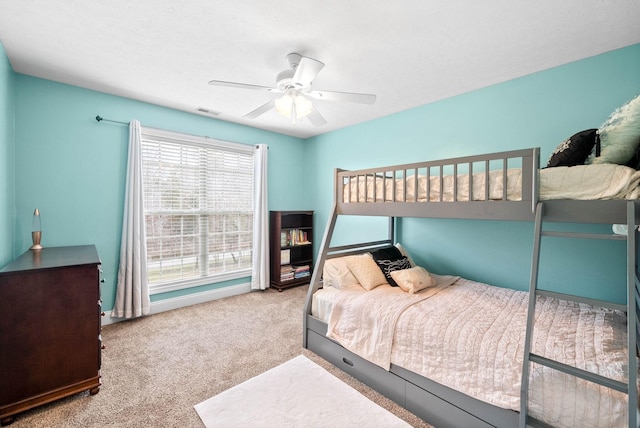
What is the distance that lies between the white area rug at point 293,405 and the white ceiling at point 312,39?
2543 millimetres

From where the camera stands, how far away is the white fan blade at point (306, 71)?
1826 mm

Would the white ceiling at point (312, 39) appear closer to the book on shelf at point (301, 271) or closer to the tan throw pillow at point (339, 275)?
the tan throw pillow at point (339, 275)

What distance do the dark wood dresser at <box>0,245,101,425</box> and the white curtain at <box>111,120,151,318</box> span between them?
3.48 ft

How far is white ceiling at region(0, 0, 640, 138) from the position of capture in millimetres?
1697

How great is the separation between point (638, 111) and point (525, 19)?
86 centimetres

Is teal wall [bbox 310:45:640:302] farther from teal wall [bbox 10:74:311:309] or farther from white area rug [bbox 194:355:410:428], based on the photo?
teal wall [bbox 10:74:311:309]

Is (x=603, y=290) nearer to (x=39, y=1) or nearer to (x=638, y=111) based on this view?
(x=638, y=111)

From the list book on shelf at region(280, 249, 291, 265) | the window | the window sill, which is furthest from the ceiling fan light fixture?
the window sill

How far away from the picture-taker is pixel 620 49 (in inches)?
84.0

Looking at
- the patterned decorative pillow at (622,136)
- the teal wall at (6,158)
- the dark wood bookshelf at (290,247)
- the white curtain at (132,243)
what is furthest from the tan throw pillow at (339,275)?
the teal wall at (6,158)

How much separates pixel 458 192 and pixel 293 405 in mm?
1860

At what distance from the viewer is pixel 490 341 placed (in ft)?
5.29

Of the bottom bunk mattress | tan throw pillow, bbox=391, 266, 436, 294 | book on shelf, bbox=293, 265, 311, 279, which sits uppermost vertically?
tan throw pillow, bbox=391, 266, 436, 294

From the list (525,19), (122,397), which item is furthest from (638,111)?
(122,397)
